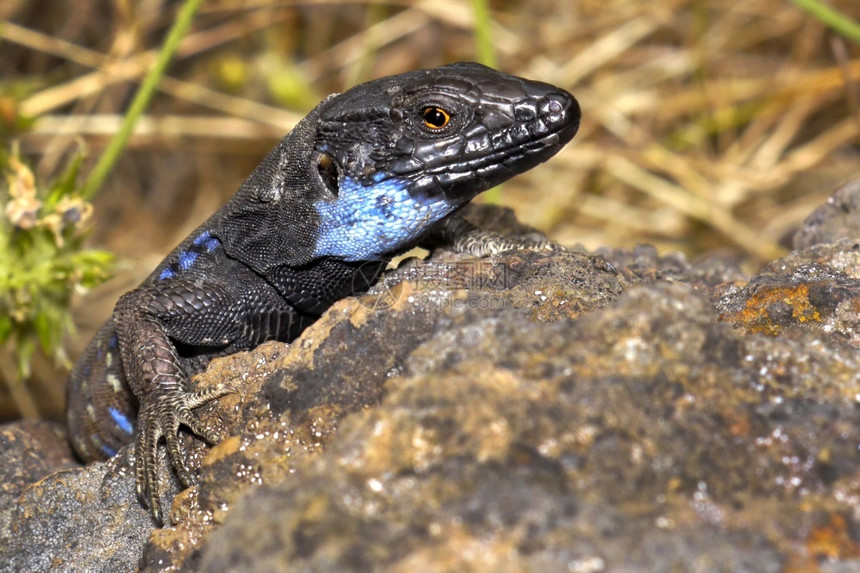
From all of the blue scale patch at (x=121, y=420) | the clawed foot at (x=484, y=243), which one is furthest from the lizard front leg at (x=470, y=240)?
the blue scale patch at (x=121, y=420)

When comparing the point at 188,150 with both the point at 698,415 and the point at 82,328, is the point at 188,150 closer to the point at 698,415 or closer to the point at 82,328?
the point at 82,328

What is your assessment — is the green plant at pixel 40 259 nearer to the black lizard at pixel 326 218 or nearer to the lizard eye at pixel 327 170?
the black lizard at pixel 326 218

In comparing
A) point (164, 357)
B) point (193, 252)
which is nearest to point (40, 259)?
point (193, 252)

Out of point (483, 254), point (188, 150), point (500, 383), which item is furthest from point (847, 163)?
point (500, 383)

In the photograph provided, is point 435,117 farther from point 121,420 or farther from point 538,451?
point 121,420

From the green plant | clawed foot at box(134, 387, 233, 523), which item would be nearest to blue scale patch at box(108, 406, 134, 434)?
the green plant
